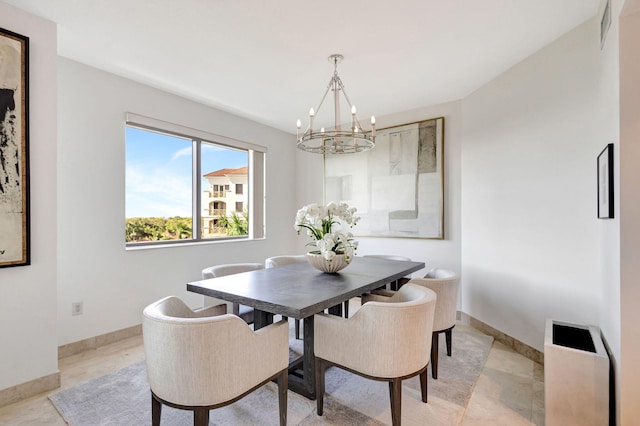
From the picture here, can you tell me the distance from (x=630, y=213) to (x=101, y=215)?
377 centimetres

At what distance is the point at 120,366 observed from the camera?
2533 millimetres

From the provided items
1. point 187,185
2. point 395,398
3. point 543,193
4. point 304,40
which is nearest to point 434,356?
point 395,398

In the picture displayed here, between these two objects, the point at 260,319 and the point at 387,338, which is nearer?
the point at 387,338

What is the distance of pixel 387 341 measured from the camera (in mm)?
1680

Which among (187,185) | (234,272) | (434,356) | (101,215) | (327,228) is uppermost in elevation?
(187,185)

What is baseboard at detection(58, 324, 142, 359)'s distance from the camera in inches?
107

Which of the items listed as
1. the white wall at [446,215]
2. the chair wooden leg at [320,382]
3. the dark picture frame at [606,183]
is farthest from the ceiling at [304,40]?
the chair wooden leg at [320,382]

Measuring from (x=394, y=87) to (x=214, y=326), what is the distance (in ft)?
9.68

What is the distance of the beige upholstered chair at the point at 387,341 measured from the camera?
1676 mm

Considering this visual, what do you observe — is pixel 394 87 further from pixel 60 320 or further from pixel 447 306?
pixel 60 320

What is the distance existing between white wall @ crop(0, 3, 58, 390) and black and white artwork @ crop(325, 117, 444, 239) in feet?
11.0

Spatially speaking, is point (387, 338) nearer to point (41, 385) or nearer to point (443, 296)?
point (443, 296)

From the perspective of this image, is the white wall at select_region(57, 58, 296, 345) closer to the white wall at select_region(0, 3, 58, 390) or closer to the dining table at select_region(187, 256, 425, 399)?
the white wall at select_region(0, 3, 58, 390)

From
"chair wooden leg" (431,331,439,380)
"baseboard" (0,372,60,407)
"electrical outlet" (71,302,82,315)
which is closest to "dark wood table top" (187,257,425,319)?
"chair wooden leg" (431,331,439,380)
